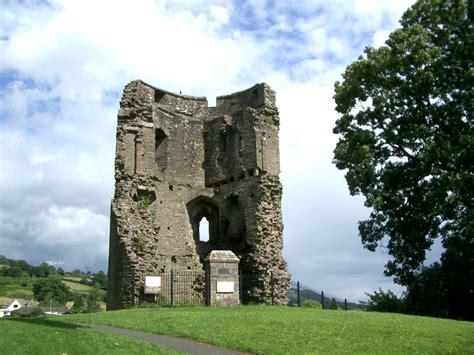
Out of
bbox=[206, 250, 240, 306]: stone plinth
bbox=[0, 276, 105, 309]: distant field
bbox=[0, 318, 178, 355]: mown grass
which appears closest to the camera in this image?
bbox=[0, 318, 178, 355]: mown grass

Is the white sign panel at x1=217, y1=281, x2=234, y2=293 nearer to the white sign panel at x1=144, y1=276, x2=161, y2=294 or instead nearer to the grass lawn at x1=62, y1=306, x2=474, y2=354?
the white sign panel at x1=144, y1=276, x2=161, y2=294

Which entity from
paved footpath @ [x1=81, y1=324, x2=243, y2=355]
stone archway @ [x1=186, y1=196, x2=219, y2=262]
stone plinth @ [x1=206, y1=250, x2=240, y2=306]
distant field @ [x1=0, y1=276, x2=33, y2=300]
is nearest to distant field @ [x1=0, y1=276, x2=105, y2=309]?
distant field @ [x1=0, y1=276, x2=33, y2=300]

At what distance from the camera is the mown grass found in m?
10.3

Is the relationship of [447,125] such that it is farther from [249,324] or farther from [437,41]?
[249,324]

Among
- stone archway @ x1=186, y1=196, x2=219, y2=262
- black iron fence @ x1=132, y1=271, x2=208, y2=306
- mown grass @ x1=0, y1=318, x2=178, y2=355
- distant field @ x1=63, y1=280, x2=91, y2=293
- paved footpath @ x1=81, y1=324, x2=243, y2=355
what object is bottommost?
paved footpath @ x1=81, y1=324, x2=243, y2=355

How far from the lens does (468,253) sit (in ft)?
75.2

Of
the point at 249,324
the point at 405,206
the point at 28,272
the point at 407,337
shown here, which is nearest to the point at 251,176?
the point at 405,206

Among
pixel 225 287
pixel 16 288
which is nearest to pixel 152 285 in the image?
pixel 225 287

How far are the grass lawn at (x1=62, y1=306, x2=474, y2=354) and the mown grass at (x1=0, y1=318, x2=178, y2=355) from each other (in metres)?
2.08

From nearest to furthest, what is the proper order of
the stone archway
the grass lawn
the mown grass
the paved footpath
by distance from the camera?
1. the mown grass
2. the paved footpath
3. the grass lawn
4. the stone archway

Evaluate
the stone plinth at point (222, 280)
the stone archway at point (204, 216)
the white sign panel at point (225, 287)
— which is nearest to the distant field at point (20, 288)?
the stone archway at point (204, 216)

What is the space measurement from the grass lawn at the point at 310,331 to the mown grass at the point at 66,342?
6.82 feet

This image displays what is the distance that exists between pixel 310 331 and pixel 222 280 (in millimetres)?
8887

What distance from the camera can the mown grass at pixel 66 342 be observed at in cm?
1026
